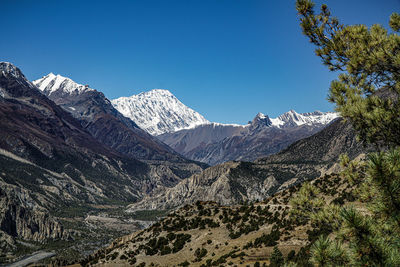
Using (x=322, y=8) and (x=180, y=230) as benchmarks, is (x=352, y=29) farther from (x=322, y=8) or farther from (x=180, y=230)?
(x=180, y=230)

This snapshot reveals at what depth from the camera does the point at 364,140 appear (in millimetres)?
11297

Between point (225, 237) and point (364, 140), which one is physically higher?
point (364, 140)

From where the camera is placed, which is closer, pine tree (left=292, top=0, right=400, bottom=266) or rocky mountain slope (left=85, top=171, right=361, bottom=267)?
pine tree (left=292, top=0, right=400, bottom=266)

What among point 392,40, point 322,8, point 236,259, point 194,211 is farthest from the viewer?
point 194,211

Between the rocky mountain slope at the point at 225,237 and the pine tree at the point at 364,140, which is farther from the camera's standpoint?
the rocky mountain slope at the point at 225,237

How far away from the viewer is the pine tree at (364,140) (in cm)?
718

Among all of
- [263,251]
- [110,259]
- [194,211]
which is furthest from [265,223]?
[110,259]

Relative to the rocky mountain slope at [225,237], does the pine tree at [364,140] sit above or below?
above

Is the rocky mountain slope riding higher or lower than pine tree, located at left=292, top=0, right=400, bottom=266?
lower

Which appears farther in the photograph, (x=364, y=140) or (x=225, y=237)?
(x=225, y=237)

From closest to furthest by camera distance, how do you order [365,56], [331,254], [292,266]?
1. [331,254]
2. [292,266]
3. [365,56]

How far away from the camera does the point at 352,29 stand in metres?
11.7

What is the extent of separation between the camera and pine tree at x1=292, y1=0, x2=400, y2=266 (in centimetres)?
718

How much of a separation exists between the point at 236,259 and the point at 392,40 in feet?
140
